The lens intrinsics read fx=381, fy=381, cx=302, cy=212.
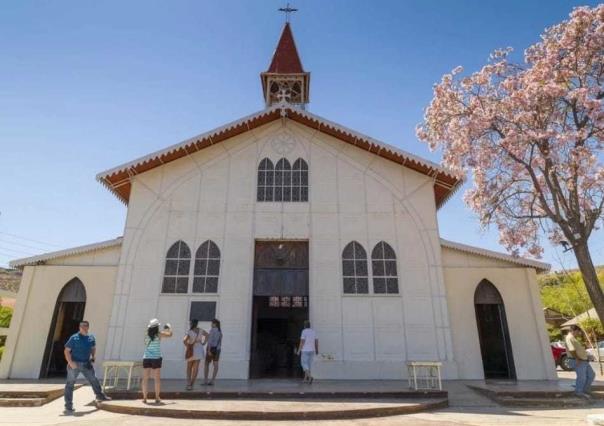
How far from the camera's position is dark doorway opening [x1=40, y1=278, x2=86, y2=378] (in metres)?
11.9

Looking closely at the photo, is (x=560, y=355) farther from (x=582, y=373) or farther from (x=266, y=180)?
(x=266, y=180)

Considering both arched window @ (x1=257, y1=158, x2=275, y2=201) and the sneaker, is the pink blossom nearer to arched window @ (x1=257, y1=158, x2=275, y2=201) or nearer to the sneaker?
arched window @ (x1=257, y1=158, x2=275, y2=201)

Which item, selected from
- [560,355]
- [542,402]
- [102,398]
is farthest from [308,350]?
[560,355]

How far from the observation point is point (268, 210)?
13.0m

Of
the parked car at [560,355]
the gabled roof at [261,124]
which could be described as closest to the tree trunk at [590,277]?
the gabled roof at [261,124]

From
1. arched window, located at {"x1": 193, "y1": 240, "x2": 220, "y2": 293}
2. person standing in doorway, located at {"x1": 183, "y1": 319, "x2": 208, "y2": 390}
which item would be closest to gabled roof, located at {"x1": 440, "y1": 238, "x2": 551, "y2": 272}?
arched window, located at {"x1": 193, "y1": 240, "x2": 220, "y2": 293}

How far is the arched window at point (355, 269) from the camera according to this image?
12102mm

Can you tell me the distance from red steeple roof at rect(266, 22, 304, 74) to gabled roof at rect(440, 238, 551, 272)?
11037 mm

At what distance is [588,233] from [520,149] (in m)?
2.65

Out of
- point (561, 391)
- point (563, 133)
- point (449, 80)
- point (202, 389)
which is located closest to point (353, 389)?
point (202, 389)

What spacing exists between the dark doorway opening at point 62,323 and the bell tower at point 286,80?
1073 centimetres

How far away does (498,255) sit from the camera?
1244 centimetres

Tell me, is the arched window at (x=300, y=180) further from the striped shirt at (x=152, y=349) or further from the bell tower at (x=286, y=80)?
the striped shirt at (x=152, y=349)

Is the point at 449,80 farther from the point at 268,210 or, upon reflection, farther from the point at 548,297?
the point at 548,297
